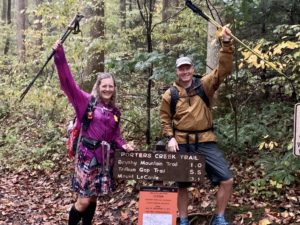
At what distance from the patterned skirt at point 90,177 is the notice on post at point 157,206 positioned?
577 mm

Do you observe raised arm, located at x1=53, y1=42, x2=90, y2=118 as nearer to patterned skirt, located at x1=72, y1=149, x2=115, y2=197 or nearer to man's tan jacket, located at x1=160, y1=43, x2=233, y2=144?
patterned skirt, located at x1=72, y1=149, x2=115, y2=197

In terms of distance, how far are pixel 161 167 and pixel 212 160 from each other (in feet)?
2.03

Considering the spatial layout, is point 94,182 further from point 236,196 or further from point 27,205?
point 27,205

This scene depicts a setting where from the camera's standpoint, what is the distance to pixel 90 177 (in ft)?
16.3

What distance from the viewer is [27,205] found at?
7.77 meters

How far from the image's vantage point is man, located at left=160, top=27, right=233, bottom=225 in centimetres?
490

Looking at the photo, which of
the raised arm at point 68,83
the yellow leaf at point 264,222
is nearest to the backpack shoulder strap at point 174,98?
the raised arm at point 68,83

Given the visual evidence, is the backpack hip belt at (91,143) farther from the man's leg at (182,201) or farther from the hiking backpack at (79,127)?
the man's leg at (182,201)

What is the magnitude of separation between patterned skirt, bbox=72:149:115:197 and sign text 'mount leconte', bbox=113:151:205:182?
10.7 inches

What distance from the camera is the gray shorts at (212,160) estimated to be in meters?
4.89

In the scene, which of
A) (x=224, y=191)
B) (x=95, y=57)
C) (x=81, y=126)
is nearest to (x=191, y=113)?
(x=224, y=191)

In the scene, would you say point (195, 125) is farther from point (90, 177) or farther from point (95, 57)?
point (95, 57)

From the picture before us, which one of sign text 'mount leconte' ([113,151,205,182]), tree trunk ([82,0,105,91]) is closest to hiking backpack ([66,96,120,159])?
sign text 'mount leconte' ([113,151,205,182])

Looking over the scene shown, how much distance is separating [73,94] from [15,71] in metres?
10.8
